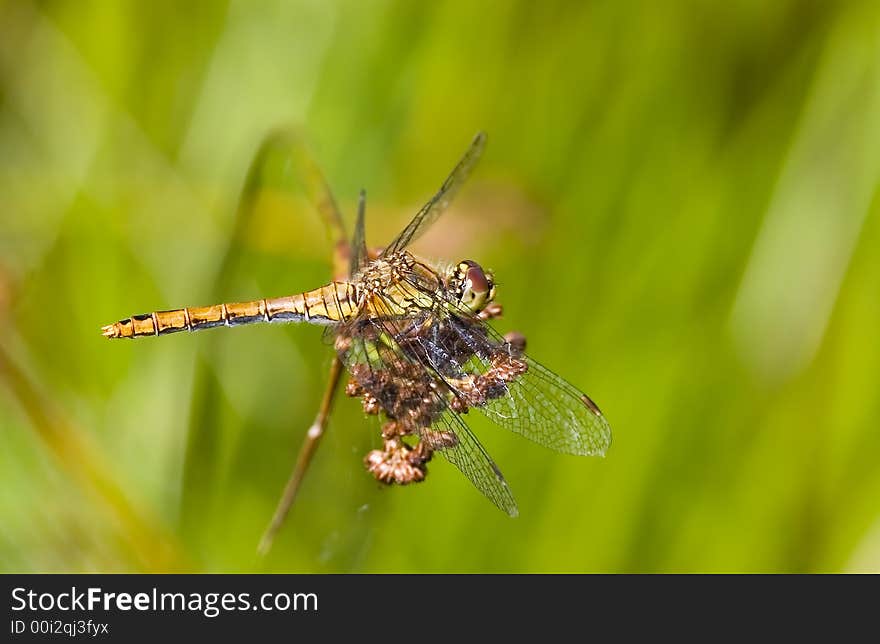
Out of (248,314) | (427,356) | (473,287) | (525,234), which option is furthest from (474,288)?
(525,234)

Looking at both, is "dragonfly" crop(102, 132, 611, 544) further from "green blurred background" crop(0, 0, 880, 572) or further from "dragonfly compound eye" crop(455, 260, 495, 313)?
"green blurred background" crop(0, 0, 880, 572)

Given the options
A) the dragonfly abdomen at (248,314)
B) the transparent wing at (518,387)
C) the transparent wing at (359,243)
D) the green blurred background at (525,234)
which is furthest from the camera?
the green blurred background at (525,234)

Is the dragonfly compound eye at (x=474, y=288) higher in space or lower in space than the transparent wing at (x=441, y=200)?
lower

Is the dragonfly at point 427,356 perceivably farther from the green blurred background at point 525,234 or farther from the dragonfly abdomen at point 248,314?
the green blurred background at point 525,234

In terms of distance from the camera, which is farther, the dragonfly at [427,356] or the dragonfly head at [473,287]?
the dragonfly head at [473,287]

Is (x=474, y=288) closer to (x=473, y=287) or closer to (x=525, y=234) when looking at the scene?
(x=473, y=287)

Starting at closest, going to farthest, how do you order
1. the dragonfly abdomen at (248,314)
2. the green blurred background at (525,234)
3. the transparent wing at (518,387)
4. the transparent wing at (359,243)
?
the transparent wing at (359,243)
the transparent wing at (518,387)
the dragonfly abdomen at (248,314)
the green blurred background at (525,234)

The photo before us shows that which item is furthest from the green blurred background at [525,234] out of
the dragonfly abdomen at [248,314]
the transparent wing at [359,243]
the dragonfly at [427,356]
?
the transparent wing at [359,243]
